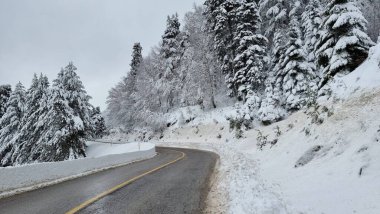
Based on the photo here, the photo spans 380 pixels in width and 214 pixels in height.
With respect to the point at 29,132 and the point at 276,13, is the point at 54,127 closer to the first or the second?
the point at 29,132

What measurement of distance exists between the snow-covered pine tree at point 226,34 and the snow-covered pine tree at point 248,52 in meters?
1.95

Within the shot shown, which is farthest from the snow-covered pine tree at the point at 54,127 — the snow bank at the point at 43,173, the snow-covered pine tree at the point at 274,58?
the snow-covered pine tree at the point at 274,58

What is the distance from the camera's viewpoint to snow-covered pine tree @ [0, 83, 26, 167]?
37466mm

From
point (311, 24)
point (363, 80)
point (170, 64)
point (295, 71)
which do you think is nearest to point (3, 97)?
point (170, 64)

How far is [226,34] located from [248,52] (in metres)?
7.06

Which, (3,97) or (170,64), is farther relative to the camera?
(170,64)

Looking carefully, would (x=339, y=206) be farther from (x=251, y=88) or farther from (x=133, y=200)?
(x=251, y=88)

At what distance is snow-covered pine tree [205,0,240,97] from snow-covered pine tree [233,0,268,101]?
1.95m

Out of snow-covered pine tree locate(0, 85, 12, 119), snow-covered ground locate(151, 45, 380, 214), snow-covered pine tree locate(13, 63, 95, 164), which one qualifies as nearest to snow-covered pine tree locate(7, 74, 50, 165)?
snow-covered pine tree locate(13, 63, 95, 164)

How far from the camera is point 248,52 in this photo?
3359 centimetres

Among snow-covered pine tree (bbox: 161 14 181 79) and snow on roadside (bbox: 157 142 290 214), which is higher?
snow-covered pine tree (bbox: 161 14 181 79)

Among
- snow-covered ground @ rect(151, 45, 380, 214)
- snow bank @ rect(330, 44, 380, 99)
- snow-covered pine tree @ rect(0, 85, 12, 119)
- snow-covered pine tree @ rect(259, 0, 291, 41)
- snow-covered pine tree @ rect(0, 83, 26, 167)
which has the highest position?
snow-covered pine tree @ rect(259, 0, 291, 41)

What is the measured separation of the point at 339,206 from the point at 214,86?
1629 inches

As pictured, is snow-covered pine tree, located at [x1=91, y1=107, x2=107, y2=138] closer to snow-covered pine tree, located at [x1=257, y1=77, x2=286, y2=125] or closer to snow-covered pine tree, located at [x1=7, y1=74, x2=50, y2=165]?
snow-covered pine tree, located at [x1=7, y1=74, x2=50, y2=165]
